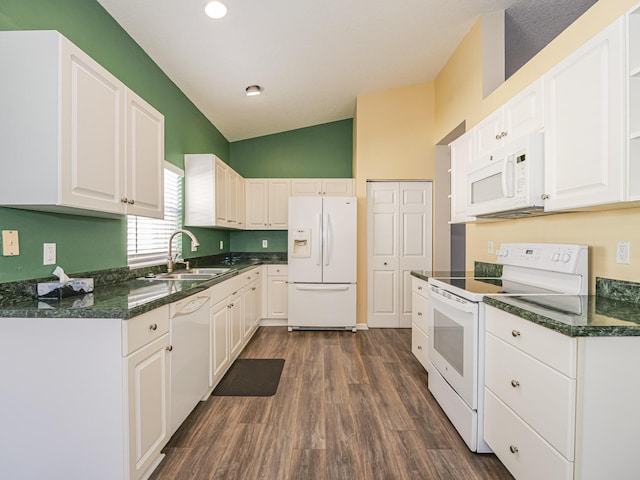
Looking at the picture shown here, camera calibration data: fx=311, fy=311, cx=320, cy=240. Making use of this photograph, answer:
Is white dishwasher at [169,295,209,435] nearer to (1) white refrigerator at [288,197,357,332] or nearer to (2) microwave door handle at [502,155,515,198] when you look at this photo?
(1) white refrigerator at [288,197,357,332]

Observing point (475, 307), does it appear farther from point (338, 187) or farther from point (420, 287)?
point (338, 187)

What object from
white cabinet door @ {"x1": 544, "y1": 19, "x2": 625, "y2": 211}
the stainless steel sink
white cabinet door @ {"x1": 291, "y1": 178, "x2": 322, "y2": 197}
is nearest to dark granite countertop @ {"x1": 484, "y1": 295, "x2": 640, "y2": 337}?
white cabinet door @ {"x1": 544, "y1": 19, "x2": 625, "y2": 211}

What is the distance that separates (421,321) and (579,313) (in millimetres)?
1590

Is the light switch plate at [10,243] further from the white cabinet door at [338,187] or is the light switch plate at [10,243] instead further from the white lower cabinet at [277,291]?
the white cabinet door at [338,187]

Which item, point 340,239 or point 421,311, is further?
point 340,239

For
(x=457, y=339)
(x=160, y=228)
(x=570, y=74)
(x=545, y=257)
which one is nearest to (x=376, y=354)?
(x=457, y=339)

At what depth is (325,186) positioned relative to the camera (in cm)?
461

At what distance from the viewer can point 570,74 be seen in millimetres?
1607

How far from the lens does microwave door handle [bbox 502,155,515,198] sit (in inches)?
76.5

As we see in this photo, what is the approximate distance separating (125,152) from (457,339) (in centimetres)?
231

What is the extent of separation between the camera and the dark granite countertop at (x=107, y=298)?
131 cm

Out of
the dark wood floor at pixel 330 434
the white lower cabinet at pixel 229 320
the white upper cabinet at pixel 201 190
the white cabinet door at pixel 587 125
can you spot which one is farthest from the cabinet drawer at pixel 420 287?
the white upper cabinet at pixel 201 190

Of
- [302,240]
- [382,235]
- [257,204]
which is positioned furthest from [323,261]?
[257,204]

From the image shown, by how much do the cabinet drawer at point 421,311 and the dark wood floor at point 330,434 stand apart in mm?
469
